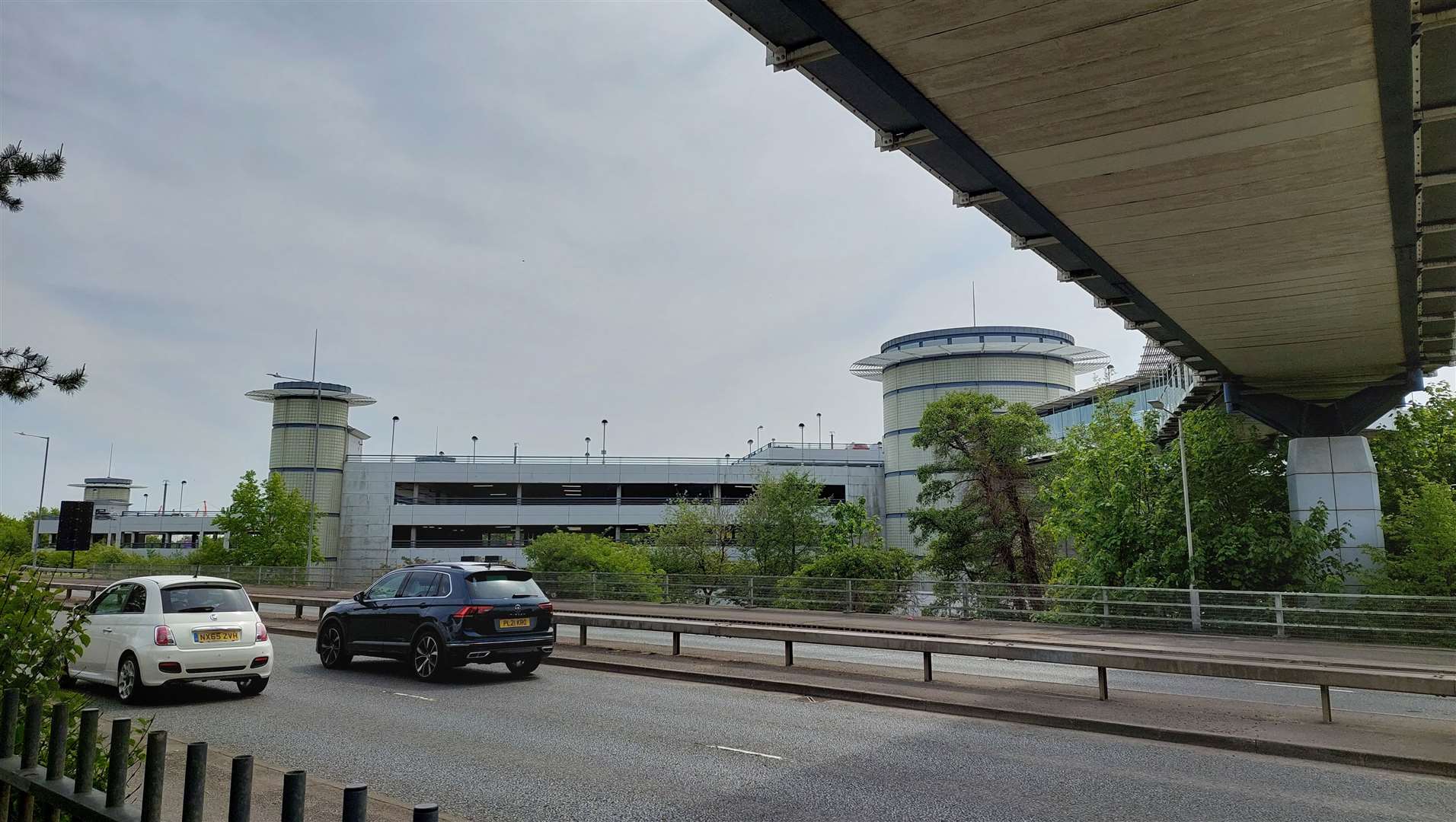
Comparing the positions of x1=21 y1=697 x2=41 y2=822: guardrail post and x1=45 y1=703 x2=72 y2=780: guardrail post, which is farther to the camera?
x1=21 y1=697 x2=41 y2=822: guardrail post

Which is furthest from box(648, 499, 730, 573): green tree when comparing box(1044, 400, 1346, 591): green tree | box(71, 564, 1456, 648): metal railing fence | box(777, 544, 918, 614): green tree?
box(1044, 400, 1346, 591): green tree

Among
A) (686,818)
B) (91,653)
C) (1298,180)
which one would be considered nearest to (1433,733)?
(1298,180)

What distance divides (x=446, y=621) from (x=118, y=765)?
36.3 feet

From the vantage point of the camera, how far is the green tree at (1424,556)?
22.6 m

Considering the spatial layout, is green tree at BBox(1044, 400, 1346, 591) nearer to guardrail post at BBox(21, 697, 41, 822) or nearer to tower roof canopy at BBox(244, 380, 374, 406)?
guardrail post at BBox(21, 697, 41, 822)

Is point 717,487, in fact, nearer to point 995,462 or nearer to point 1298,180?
point 995,462

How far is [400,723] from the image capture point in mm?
10484

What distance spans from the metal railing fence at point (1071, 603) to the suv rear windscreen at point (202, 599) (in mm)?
3719

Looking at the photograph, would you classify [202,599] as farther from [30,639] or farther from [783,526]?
[783,526]

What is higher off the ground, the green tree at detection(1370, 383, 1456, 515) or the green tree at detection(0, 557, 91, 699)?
the green tree at detection(1370, 383, 1456, 515)

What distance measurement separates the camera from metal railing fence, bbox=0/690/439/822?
2.89 metres

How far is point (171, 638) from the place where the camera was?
11945 mm

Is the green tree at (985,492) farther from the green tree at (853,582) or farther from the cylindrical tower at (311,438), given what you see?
the cylindrical tower at (311,438)

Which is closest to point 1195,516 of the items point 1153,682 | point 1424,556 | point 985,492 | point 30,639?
point 1424,556
